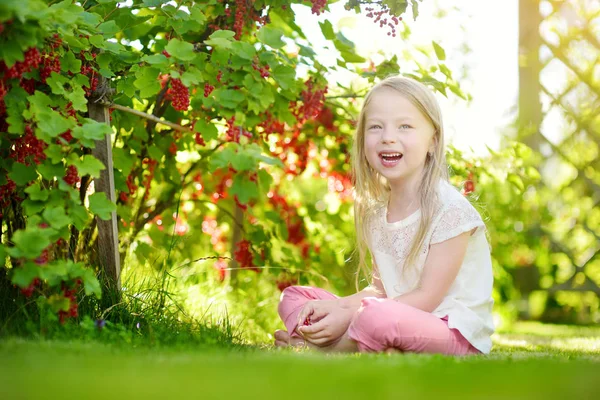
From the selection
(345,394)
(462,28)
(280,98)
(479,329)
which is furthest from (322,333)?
(462,28)

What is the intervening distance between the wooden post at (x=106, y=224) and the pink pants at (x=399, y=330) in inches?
33.6

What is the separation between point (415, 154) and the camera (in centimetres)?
253

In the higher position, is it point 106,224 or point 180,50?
point 180,50

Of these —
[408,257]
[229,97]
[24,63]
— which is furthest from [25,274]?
[408,257]

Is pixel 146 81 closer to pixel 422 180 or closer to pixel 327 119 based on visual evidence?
pixel 422 180

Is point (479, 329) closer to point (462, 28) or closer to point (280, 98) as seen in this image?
point (280, 98)

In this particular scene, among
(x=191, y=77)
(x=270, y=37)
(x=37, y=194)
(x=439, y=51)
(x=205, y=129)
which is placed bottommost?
(x=37, y=194)

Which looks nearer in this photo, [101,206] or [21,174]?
[101,206]

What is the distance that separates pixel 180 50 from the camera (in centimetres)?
216

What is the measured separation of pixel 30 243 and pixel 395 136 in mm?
1246

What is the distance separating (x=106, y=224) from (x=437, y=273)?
117cm

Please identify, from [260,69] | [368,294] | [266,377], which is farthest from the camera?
[368,294]

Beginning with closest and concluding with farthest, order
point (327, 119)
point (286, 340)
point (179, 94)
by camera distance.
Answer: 1. point (179, 94)
2. point (286, 340)
3. point (327, 119)

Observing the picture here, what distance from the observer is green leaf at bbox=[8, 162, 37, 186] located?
2137 millimetres
